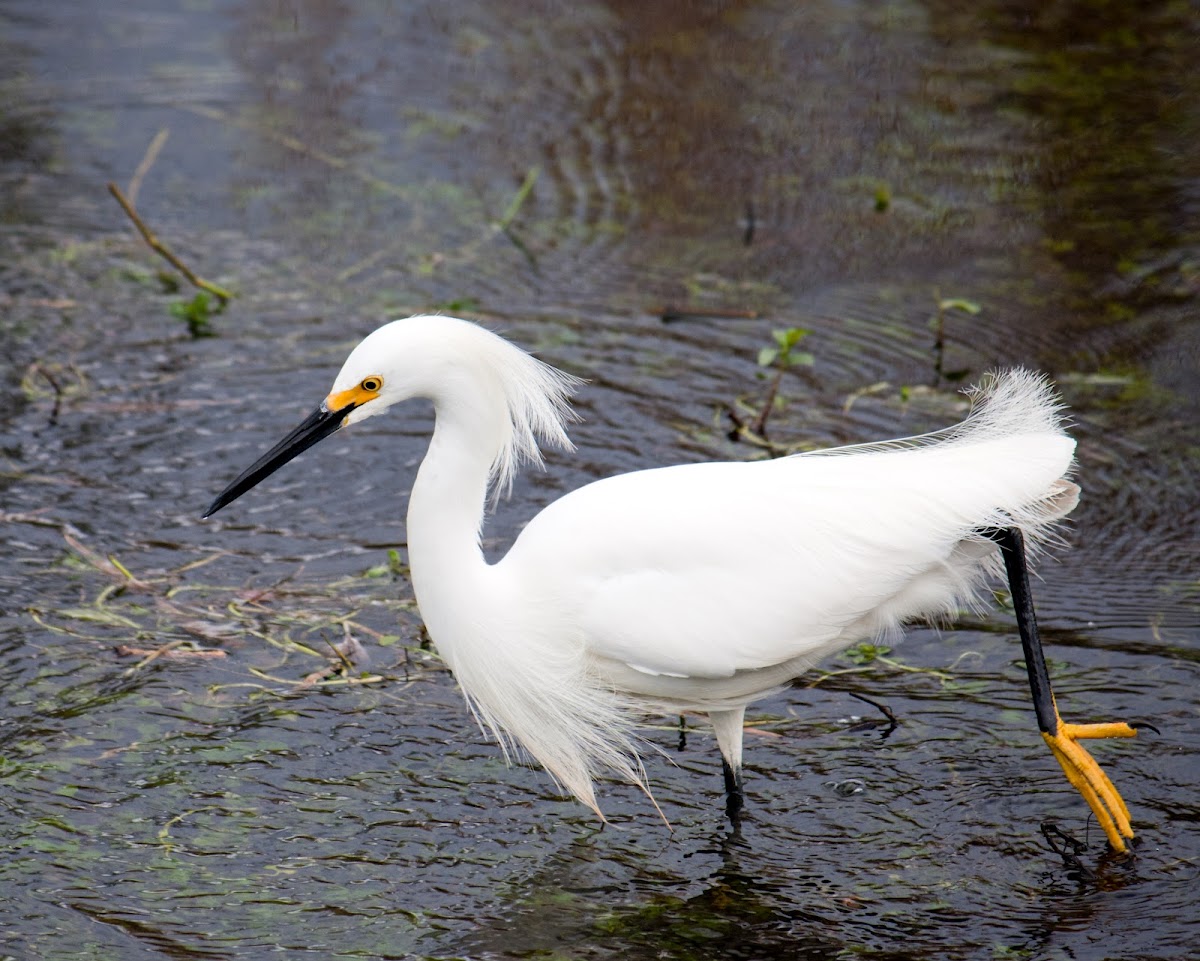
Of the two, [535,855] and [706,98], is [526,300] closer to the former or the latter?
[706,98]

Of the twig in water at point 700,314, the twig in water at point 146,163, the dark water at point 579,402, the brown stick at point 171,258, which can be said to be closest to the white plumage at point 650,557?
the dark water at point 579,402

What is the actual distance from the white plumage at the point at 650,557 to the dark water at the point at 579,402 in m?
0.38

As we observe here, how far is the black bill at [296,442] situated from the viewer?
3461 millimetres

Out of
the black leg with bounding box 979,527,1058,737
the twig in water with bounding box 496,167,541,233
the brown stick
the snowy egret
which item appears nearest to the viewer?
the snowy egret

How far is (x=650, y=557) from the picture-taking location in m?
3.54

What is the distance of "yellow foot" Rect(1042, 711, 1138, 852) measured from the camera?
3.57 metres

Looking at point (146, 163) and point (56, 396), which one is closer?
point (56, 396)

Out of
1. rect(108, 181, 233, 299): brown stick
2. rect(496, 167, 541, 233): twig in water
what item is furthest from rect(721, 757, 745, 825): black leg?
rect(496, 167, 541, 233): twig in water

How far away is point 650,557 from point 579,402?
7.69ft

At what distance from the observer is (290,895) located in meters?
3.48

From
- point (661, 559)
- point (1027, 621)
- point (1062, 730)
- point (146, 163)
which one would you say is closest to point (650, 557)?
point (661, 559)

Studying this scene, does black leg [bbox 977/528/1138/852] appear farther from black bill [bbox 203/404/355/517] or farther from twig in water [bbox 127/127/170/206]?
twig in water [bbox 127/127/170/206]

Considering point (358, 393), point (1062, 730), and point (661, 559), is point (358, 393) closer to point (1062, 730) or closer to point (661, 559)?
point (661, 559)

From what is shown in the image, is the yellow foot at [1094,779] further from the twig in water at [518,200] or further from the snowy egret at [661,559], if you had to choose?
the twig in water at [518,200]
